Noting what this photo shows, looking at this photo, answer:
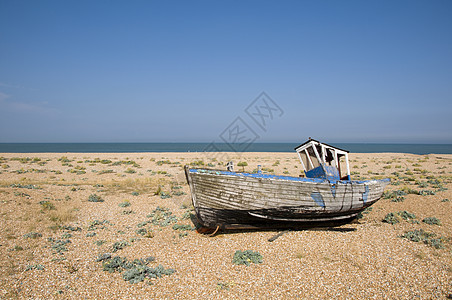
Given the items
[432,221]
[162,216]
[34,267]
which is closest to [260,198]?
[162,216]

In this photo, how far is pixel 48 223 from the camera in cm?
1076

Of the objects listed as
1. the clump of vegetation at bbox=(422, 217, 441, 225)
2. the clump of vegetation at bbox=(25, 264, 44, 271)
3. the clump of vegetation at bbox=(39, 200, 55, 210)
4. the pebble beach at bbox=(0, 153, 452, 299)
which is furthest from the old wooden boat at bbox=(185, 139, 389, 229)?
the clump of vegetation at bbox=(39, 200, 55, 210)

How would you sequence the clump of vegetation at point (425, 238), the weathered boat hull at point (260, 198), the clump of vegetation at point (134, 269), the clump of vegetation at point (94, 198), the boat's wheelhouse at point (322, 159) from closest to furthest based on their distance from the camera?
the clump of vegetation at point (134, 269) → the clump of vegetation at point (425, 238) → the weathered boat hull at point (260, 198) → the boat's wheelhouse at point (322, 159) → the clump of vegetation at point (94, 198)

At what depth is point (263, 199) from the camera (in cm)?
952

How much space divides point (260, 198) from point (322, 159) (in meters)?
4.34

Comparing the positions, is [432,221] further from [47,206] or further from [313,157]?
[47,206]

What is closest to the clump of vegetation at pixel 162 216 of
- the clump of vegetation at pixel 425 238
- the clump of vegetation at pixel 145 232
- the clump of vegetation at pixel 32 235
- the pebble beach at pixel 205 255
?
the pebble beach at pixel 205 255

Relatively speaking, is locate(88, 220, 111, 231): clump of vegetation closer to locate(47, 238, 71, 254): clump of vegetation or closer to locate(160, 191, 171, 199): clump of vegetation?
locate(47, 238, 71, 254): clump of vegetation

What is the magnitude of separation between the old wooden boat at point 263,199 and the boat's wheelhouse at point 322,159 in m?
1.22

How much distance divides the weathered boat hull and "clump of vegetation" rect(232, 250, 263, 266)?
63.7 inches

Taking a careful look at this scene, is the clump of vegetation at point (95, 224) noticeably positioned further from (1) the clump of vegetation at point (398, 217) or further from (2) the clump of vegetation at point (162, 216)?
(1) the clump of vegetation at point (398, 217)

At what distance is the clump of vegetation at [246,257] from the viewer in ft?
25.9

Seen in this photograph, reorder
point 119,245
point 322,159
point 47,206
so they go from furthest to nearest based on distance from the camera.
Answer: point 47,206
point 322,159
point 119,245

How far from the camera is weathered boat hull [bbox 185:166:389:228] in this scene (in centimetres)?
945
